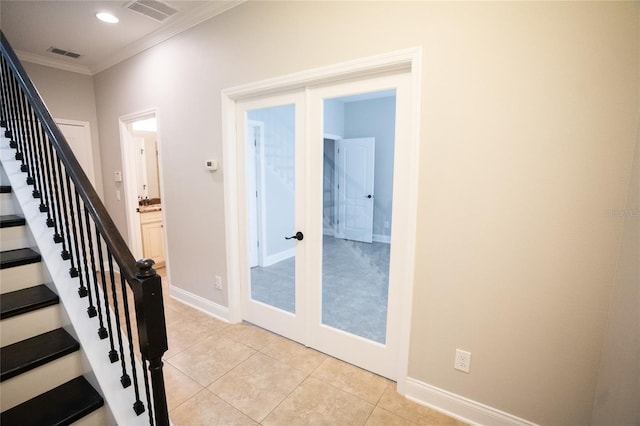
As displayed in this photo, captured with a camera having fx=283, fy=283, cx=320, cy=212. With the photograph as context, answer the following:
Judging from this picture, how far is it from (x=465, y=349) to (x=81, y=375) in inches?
83.9

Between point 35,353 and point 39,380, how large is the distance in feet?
0.41

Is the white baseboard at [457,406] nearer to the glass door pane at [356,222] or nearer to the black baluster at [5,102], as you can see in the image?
the glass door pane at [356,222]

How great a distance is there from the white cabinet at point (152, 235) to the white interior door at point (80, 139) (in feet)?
3.10

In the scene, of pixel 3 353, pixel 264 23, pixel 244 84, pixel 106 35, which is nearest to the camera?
pixel 3 353

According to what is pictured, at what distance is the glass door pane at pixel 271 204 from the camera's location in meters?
Result: 2.44

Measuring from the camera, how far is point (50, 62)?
12.1 ft

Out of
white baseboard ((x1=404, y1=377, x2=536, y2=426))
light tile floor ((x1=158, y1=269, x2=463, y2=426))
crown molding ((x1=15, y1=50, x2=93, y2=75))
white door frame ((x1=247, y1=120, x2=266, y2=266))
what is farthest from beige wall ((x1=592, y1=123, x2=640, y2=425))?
crown molding ((x1=15, y1=50, x2=93, y2=75))

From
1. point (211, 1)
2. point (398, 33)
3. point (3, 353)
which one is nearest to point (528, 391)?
point (398, 33)

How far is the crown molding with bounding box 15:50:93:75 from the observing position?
138 inches

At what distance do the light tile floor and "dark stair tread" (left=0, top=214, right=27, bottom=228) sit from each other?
54.5 inches

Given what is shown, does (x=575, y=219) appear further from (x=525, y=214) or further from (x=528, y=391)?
(x=528, y=391)

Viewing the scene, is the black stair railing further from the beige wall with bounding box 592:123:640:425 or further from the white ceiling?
the beige wall with bounding box 592:123:640:425

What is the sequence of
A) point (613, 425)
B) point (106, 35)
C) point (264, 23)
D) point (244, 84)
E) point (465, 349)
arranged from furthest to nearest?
point (106, 35), point (244, 84), point (264, 23), point (465, 349), point (613, 425)

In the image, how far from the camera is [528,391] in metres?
1.55
